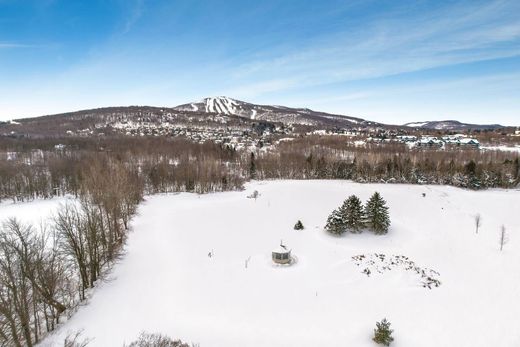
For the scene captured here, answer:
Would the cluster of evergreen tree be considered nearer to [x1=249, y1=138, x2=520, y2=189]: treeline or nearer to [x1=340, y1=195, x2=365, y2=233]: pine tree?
[x1=340, y1=195, x2=365, y2=233]: pine tree

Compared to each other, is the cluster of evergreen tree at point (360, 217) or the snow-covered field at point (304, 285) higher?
the cluster of evergreen tree at point (360, 217)

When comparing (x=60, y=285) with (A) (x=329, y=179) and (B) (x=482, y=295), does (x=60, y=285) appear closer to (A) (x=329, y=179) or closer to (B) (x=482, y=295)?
(B) (x=482, y=295)

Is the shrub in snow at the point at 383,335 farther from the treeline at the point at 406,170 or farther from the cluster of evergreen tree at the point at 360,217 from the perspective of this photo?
the treeline at the point at 406,170

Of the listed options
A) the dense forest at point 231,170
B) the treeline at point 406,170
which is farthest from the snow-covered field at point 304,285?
the treeline at point 406,170

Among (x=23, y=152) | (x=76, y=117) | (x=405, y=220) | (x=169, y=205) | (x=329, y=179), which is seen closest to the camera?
(x=405, y=220)

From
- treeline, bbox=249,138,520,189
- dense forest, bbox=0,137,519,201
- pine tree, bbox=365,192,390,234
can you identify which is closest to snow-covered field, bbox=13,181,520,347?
pine tree, bbox=365,192,390,234

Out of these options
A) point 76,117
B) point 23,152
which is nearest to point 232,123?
point 76,117
